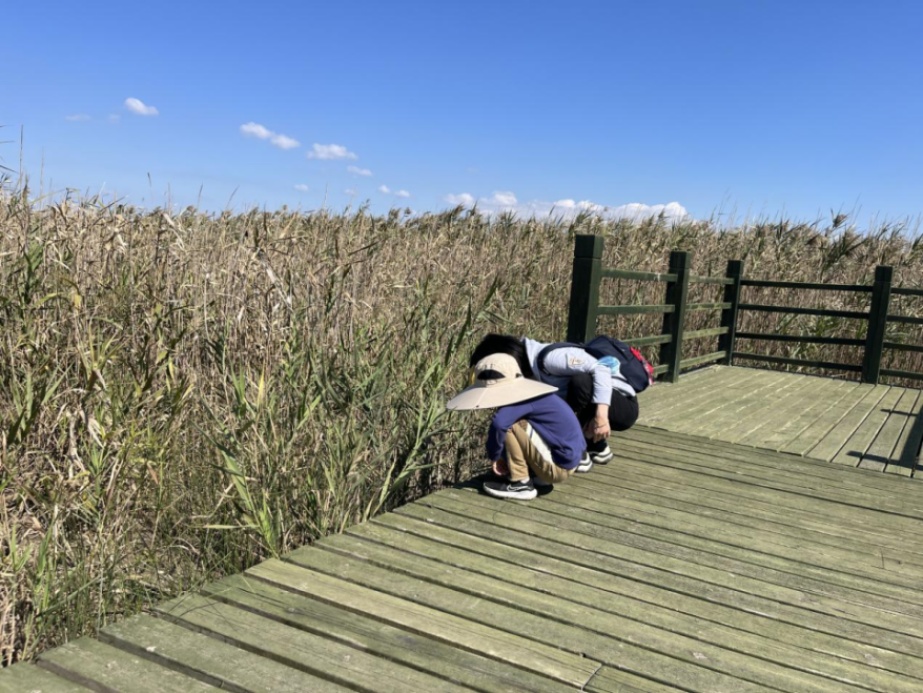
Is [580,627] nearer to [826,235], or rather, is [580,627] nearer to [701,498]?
[701,498]

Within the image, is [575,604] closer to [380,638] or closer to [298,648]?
[380,638]

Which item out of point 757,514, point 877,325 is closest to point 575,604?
point 757,514

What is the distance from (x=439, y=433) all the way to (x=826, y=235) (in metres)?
8.81

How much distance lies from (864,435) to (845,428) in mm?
226

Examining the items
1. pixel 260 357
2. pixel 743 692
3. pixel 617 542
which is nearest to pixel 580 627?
pixel 743 692

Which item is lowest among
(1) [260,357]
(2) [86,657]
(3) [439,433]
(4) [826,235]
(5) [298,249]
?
(2) [86,657]

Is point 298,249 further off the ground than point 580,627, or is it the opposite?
point 298,249

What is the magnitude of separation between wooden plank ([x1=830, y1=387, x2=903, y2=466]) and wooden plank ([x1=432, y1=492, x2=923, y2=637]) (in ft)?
6.77

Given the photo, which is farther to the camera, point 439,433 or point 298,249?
point 298,249

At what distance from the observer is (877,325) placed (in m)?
8.34

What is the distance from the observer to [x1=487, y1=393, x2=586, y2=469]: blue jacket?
360 centimetres

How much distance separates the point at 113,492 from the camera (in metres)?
3.13

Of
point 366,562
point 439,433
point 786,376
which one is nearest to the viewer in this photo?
point 366,562

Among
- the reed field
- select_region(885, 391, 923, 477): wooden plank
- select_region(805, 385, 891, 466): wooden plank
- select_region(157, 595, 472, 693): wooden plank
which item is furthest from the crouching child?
select_region(885, 391, 923, 477): wooden plank
